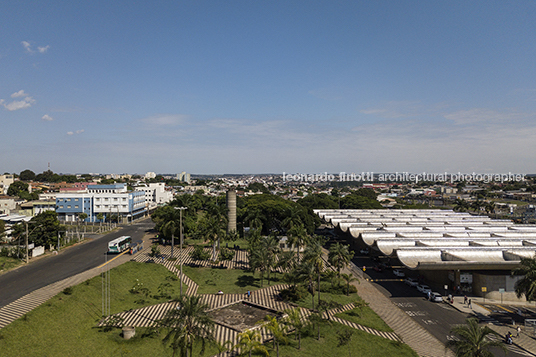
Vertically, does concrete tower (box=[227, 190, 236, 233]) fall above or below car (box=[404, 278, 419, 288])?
above

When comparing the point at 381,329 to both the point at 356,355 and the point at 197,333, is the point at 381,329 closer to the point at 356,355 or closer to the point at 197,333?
the point at 356,355

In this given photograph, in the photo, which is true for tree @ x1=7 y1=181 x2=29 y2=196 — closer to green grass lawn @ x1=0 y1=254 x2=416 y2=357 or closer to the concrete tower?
the concrete tower

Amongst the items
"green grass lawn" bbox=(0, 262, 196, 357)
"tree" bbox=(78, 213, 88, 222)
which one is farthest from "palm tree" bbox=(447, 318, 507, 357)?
"tree" bbox=(78, 213, 88, 222)

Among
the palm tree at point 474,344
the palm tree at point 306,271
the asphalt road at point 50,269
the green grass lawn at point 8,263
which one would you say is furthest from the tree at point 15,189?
the palm tree at point 474,344

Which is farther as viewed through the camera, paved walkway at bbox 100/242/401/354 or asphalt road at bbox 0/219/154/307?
asphalt road at bbox 0/219/154/307

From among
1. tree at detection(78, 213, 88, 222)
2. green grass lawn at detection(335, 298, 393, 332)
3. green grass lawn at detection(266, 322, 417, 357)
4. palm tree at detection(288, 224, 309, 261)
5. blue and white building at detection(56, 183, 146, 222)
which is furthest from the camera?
blue and white building at detection(56, 183, 146, 222)

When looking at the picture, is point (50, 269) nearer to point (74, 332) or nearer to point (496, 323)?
point (74, 332)

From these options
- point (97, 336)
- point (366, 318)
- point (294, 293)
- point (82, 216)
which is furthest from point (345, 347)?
point (82, 216)
